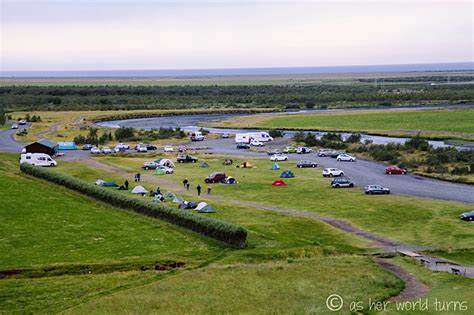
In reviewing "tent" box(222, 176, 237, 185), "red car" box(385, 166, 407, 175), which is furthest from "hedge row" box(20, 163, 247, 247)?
"red car" box(385, 166, 407, 175)

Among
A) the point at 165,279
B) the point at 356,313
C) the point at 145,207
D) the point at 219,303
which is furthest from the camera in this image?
the point at 145,207

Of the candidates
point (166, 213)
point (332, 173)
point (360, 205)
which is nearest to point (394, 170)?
point (332, 173)

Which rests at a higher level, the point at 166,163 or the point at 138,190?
the point at 138,190

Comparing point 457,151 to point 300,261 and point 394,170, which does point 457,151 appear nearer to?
point 394,170

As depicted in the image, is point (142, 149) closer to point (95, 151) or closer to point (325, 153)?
point (95, 151)

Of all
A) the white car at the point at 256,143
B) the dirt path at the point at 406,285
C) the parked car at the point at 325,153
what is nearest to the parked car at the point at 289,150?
the parked car at the point at 325,153

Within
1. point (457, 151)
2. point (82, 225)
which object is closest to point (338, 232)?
point (82, 225)
